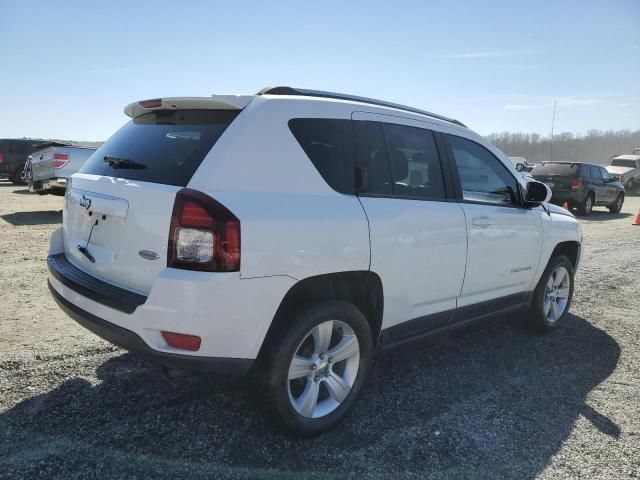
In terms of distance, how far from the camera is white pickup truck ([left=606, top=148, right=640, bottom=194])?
28.2 metres

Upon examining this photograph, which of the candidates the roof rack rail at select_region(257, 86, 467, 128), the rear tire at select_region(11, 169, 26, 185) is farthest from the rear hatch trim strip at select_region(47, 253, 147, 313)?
the rear tire at select_region(11, 169, 26, 185)

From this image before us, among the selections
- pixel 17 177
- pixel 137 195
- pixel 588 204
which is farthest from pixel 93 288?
pixel 17 177

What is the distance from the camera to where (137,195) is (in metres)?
2.63

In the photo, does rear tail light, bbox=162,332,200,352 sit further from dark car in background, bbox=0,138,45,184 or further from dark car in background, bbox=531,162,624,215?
dark car in background, bbox=0,138,45,184

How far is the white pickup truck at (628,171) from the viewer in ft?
92.4

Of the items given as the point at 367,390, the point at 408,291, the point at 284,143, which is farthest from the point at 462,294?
the point at 284,143

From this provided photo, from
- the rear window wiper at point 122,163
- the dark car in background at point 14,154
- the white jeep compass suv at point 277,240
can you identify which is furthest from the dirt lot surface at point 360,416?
the dark car in background at point 14,154

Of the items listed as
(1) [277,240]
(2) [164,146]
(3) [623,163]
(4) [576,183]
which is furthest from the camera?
(3) [623,163]

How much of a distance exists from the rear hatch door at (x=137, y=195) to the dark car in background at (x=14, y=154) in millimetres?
20662

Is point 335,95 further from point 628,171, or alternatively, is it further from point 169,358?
point 628,171

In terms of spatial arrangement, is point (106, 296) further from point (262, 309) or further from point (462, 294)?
point (462, 294)

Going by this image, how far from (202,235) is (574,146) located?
11510 cm

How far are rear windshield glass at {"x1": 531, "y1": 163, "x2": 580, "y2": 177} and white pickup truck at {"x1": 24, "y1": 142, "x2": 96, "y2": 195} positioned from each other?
14258 mm

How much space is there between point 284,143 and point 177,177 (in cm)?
61
